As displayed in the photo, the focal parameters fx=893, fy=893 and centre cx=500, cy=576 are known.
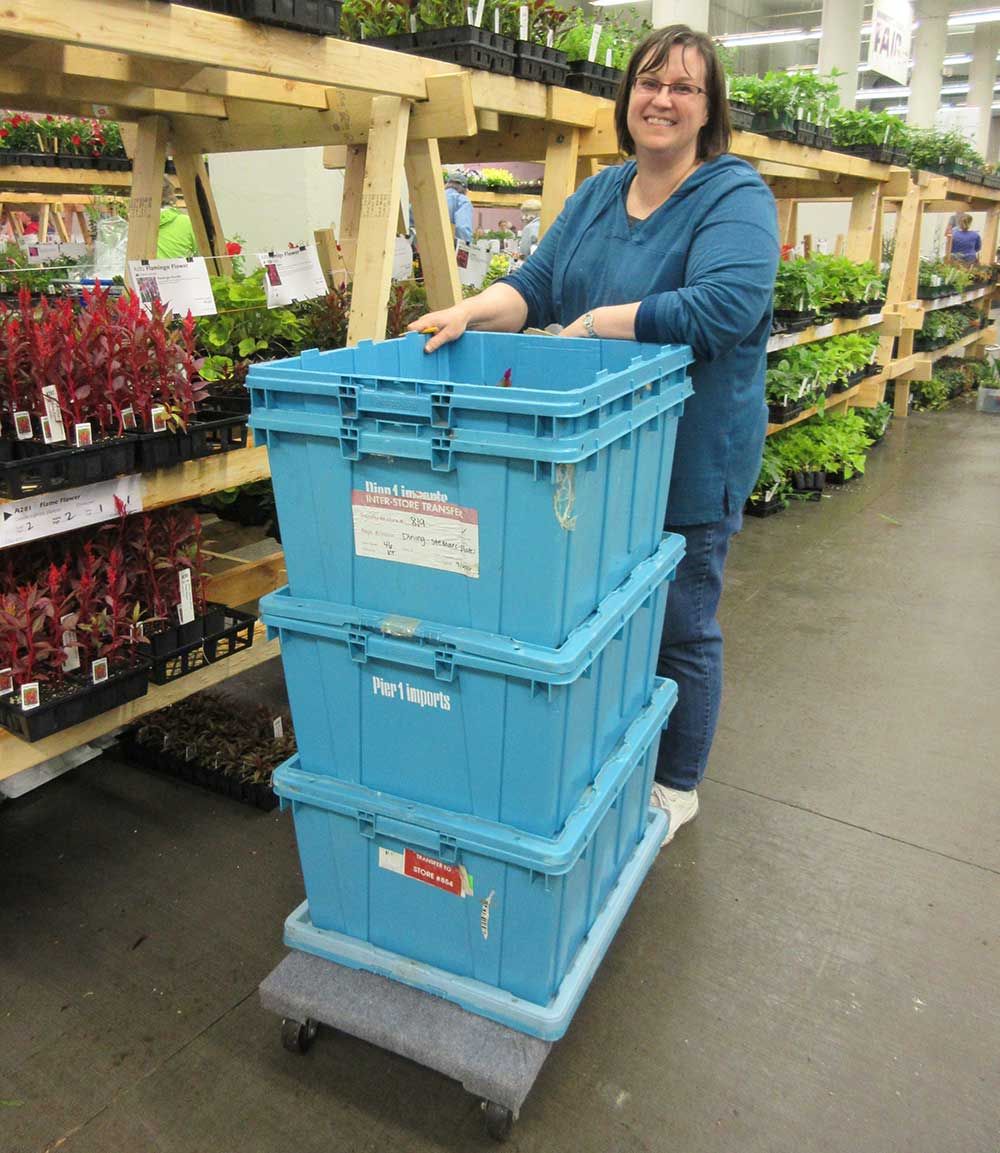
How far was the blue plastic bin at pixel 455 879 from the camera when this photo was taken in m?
1.45

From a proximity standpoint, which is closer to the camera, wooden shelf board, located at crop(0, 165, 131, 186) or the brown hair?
the brown hair

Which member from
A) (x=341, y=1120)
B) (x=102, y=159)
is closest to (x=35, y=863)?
(x=341, y=1120)

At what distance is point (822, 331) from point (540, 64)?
3.09 m

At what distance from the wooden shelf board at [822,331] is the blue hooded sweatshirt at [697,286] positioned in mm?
2415

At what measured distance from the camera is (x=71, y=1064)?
1641mm

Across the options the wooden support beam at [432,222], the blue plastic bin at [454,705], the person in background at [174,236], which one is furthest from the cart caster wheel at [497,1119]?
the person in background at [174,236]

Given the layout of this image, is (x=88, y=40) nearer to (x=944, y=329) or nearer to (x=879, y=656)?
(x=879, y=656)

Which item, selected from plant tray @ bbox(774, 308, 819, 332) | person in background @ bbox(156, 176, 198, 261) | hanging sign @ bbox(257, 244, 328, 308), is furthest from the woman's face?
plant tray @ bbox(774, 308, 819, 332)

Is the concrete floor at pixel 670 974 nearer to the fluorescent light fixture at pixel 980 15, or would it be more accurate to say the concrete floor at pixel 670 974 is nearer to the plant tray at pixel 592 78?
the plant tray at pixel 592 78

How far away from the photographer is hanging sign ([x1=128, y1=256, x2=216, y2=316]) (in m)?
2.18

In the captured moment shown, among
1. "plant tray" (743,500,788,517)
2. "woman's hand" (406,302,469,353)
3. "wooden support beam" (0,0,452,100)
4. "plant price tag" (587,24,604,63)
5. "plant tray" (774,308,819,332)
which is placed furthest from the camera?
"plant tray" (743,500,788,517)

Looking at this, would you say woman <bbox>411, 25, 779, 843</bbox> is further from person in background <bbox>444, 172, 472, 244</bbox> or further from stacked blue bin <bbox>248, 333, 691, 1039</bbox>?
person in background <bbox>444, 172, 472, 244</bbox>

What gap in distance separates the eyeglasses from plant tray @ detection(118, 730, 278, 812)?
187 centimetres

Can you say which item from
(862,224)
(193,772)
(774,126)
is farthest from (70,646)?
(862,224)
